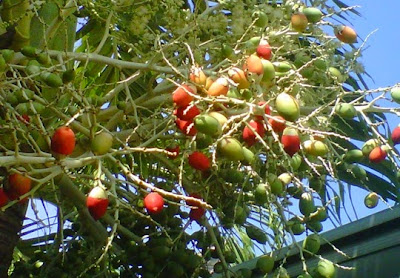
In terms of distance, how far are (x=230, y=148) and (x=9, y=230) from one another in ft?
2.74

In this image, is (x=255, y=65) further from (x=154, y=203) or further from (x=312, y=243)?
(x=312, y=243)

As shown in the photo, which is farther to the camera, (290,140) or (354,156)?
(354,156)

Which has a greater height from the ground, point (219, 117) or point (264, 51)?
point (264, 51)

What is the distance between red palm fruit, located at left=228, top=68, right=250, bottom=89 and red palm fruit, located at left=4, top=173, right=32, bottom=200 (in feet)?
1.42

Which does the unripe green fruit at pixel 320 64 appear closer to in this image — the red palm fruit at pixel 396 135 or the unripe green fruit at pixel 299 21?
the unripe green fruit at pixel 299 21

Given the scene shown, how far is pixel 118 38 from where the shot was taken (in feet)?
6.09

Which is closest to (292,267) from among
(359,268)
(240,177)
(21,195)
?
(359,268)

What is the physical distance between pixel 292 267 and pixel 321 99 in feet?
3.08

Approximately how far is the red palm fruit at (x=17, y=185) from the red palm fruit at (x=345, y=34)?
805 millimetres

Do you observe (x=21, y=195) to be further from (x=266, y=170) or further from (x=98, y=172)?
(x=266, y=170)

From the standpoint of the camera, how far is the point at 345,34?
177cm

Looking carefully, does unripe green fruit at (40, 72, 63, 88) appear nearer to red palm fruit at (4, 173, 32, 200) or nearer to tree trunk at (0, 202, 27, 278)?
red palm fruit at (4, 173, 32, 200)

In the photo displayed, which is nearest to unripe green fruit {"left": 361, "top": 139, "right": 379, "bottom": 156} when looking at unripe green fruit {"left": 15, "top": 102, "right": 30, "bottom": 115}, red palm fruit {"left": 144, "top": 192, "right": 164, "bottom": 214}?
red palm fruit {"left": 144, "top": 192, "right": 164, "bottom": 214}

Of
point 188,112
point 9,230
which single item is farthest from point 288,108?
point 9,230
